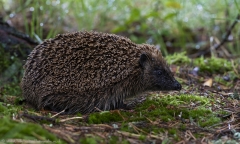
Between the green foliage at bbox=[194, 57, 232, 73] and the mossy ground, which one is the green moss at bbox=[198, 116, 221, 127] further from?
the green foliage at bbox=[194, 57, 232, 73]

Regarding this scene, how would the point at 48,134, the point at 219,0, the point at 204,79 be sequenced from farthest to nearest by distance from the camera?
1. the point at 219,0
2. the point at 204,79
3. the point at 48,134

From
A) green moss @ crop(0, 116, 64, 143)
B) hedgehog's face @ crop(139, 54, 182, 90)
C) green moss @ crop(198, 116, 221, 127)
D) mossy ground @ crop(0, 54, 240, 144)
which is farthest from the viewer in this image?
hedgehog's face @ crop(139, 54, 182, 90)

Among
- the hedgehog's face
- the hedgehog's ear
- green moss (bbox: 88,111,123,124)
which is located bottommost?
green moss (bbox: 88,111,123,124)

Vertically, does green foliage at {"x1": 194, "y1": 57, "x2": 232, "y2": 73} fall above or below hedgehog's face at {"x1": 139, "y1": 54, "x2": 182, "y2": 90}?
above

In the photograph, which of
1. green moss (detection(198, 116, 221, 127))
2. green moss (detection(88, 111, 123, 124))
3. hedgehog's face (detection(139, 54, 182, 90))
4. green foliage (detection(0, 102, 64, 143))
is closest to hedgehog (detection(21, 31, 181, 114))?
hedgehog's face (detection(139, 54, 182, 90))

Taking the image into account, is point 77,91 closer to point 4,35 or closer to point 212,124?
point 212,124

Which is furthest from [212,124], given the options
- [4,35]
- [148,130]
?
[4,35]

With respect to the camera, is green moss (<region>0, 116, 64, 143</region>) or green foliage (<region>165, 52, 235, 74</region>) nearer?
green moss (<region>0, 116, 64, 143</region>)
